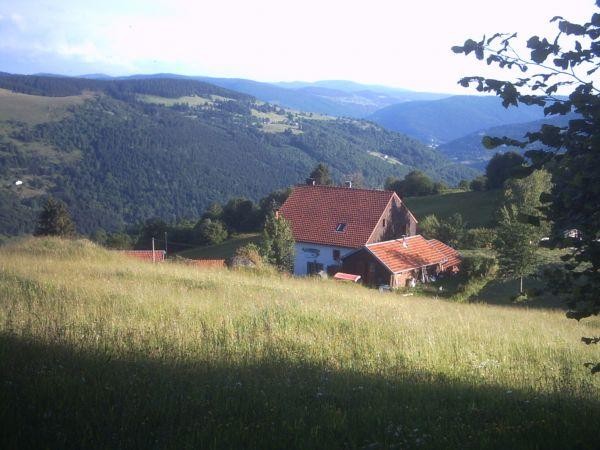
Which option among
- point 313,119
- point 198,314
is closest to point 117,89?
point 313,119

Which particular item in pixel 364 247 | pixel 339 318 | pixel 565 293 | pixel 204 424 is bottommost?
pixel 364 247

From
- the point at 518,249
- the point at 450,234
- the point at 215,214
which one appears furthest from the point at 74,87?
the point at 518,249

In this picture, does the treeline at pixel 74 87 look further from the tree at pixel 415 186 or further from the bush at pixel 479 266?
the bush at pixel 479 266

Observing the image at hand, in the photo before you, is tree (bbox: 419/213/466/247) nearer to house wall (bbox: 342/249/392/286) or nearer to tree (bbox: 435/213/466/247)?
tree (bbox: 435/213/466/247)

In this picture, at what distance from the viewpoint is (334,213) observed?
38688mm

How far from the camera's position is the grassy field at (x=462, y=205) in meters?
54.0

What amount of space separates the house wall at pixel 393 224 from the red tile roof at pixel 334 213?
1.82ft

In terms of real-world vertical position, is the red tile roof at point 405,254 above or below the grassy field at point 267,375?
below

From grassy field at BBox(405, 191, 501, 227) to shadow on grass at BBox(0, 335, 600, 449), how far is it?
1847 inches

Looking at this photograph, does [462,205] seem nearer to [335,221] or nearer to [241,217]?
[241,217]

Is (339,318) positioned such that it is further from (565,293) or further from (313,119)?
(313,119)

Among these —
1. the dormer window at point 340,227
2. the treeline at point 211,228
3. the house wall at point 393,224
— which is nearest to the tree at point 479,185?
the treeline at point 211,228

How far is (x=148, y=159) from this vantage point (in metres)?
134

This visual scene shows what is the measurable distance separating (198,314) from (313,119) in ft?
617
